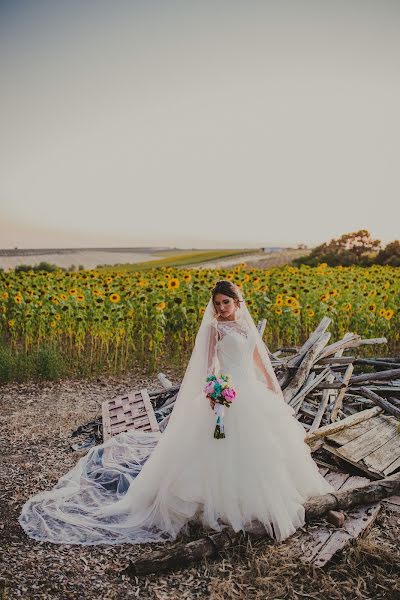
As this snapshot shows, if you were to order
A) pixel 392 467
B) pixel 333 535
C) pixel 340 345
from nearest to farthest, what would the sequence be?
pixel 333 535 → pixel 392 467 → pixel 340 345

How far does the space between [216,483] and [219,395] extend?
712 millimetres

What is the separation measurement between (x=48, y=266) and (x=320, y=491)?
74.1 ft

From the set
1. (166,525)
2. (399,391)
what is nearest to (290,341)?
(399,391)

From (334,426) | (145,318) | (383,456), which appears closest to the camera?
(383,456)

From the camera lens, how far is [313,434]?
245 inches

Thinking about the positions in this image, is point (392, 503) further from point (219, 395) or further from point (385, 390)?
point (385, 390)

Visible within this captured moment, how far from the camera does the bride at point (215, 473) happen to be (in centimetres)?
476

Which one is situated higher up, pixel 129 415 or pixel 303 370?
pixel 303 370

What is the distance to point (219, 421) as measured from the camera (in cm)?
488

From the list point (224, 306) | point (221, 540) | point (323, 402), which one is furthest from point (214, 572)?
point (323, 402)

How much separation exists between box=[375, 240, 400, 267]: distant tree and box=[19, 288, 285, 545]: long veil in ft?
73.5

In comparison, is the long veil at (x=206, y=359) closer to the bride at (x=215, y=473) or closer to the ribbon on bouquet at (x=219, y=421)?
the bride at (x=215, y=473)

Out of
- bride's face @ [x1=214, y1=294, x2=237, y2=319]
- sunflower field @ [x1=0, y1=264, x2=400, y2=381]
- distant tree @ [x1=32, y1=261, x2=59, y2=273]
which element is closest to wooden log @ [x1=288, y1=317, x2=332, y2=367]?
bride's face @ [x1=214, y1=294, x2=237, y2=319]

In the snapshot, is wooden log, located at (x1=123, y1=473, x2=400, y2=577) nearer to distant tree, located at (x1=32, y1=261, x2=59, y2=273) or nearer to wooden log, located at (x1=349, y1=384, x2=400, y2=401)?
wooden log, located at (x1=349, y1=384, x2=400, y2=401)
